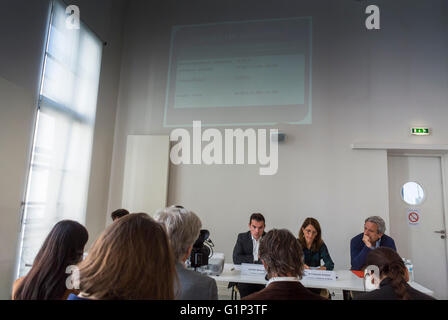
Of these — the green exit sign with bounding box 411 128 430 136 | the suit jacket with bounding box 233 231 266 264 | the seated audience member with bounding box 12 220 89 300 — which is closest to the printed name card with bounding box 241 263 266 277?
the suit jacket with bounding box 233 231 266 264

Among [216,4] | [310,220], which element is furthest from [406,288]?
[216,4]

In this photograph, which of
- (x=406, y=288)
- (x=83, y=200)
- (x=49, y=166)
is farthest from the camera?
(x=83, y=200)

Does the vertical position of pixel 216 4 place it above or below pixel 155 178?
above

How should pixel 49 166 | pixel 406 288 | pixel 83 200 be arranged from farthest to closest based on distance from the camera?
1. pixel 83 200
2. pixel 49 166
3. pixel 406 288

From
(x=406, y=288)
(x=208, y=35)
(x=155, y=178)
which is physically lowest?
(x=406, y=288)

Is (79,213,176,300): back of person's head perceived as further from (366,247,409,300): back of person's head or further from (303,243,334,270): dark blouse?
(303,243,334,270): dark blouse

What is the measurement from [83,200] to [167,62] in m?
2.53

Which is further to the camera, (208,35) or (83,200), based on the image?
(208,35)

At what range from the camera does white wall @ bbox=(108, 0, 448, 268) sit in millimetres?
4090

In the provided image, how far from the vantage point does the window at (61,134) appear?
3.32 m

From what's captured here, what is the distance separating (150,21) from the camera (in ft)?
16.6

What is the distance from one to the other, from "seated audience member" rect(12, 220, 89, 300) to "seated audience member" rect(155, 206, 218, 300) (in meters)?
0.41

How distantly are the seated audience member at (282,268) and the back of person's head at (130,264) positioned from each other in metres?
0.55
